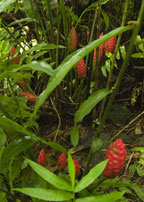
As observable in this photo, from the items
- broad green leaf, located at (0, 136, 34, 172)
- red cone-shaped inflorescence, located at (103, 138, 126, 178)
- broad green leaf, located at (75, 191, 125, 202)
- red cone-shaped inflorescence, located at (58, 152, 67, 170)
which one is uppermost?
broad green leaf, located at (0, 136, 34, 172)

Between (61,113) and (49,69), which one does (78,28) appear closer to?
(61,113)

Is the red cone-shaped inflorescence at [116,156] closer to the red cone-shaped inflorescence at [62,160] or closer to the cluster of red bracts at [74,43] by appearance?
the red cone-shaped inflorescence at [62,160]

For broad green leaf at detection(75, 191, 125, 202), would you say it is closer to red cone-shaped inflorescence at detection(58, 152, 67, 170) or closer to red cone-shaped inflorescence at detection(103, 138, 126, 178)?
red cone-shaped inflorescence at detection(103, 138, 126, 178)

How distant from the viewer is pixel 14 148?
646 mm

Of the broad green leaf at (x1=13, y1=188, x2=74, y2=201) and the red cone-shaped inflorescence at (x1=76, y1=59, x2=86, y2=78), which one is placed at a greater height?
the broad green leaf at (x1=13, y1=188, x2=74, y2=201)

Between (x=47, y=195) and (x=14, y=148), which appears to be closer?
(x=47, y=195)

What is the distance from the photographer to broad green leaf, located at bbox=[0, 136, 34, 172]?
0.64 metres

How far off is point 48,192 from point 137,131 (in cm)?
82

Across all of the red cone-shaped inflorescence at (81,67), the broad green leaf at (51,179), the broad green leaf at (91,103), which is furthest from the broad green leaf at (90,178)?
the red cone-shaped inflorescence at (81,67)

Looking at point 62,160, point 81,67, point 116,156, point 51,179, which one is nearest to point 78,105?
point 81,67

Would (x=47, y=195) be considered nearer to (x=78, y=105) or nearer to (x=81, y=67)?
(x=81, y=67)

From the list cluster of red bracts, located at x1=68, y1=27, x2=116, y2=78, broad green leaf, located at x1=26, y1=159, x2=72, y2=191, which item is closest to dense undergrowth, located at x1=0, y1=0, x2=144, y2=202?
cluster of red bracts, located at x1=68, y1=27, x2=116, y2=78

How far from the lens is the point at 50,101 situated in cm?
137

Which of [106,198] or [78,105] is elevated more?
[106,198]
